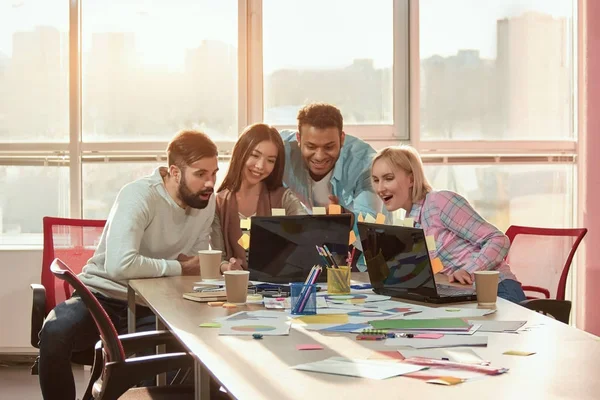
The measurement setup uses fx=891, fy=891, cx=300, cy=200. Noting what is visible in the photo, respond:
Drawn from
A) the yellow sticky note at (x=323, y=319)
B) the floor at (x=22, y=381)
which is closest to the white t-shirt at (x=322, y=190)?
the floor at (x=22, y=381)

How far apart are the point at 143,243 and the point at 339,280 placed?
0.97m

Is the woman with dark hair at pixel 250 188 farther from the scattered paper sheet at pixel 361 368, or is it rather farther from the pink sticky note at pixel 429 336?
the scattered paper sheet at pixel 361 368

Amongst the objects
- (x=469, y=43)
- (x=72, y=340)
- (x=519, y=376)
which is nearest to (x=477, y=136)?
(x=469, y=43)

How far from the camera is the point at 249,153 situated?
3.65 m

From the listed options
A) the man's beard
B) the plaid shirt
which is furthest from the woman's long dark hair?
the plaid shirt

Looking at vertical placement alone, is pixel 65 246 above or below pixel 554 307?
above

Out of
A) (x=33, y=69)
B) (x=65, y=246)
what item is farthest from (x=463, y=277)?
(x=33, y=69)

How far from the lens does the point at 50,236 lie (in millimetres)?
3904

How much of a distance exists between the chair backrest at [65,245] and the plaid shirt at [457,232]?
4.75ft

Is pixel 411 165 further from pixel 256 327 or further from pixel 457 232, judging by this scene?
pixel 256 327

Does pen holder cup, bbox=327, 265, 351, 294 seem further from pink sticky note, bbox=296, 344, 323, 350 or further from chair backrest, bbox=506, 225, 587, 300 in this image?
chair backrest, bbox=506, 225, 587, 300

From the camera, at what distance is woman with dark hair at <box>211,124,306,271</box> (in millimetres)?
3637

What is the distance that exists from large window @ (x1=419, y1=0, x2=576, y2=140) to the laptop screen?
99.7 inches

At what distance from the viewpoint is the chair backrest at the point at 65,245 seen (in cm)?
387
